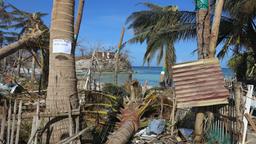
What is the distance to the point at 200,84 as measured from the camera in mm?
7223

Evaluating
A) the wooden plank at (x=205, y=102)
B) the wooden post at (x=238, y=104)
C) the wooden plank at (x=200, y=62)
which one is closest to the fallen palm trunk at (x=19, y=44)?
the wooden plank at (x=200, y=62)

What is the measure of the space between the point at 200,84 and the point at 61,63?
269cm

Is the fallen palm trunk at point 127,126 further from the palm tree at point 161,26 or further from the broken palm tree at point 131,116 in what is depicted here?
the palm tree at point 161,26

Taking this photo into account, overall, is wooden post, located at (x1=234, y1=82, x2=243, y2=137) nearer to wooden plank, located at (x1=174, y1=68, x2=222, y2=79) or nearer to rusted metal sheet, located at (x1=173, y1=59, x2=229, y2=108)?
rusted metal sheet, located at (x1=173, y1=59, x2=229, y2=108)

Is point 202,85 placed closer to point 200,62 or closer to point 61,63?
point 200,62

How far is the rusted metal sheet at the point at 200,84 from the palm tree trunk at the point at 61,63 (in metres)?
2.07

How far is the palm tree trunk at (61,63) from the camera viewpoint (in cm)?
675

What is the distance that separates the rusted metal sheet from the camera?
710cm

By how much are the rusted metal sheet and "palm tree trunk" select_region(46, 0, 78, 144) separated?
6.79ft

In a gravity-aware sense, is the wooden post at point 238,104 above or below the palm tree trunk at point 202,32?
below

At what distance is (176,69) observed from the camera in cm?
737

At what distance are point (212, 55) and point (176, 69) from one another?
0.92 metres

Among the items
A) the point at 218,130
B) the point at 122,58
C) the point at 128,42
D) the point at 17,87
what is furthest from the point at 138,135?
the point at 122,58

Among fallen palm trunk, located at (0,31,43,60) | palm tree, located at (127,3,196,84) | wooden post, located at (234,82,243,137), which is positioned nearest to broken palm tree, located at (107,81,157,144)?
wooden post, located at (234,82,243,137)
